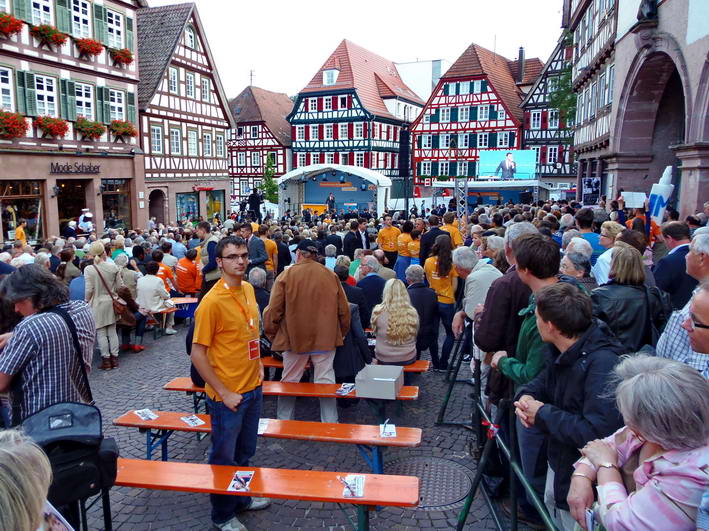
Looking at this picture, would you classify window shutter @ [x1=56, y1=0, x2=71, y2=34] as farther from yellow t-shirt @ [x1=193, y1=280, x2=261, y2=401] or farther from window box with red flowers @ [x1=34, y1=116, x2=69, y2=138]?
yellow t-shirt @ [x1=193, y1=280, x2=261, y2=401]

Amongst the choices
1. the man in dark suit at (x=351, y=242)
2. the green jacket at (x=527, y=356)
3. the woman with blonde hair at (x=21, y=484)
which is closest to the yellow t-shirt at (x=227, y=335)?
the green jacket at (x=527, y=356)

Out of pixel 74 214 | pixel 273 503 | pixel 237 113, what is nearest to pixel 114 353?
pixel 273 503

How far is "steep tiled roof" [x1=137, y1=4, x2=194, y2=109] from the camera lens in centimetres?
2750

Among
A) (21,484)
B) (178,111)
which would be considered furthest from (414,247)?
(178,111)

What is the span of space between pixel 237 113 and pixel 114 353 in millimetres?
47141

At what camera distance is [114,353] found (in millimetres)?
8383

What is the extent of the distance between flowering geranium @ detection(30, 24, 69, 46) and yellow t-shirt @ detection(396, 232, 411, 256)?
1647cm

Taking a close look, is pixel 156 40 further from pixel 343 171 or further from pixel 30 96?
pixel 343 171

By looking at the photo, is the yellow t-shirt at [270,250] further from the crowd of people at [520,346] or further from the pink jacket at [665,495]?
the pink jacket at [665,495]

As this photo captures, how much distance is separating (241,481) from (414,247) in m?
7.62

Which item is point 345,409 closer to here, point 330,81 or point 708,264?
point 708,264

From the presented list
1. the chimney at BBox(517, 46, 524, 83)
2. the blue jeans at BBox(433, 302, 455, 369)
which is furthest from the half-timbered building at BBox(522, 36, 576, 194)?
the blue jeans at BBox(433, 302, 455, 369)

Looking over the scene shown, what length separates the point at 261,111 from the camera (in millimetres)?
51094

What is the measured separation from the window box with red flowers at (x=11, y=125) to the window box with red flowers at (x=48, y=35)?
9.91ft
